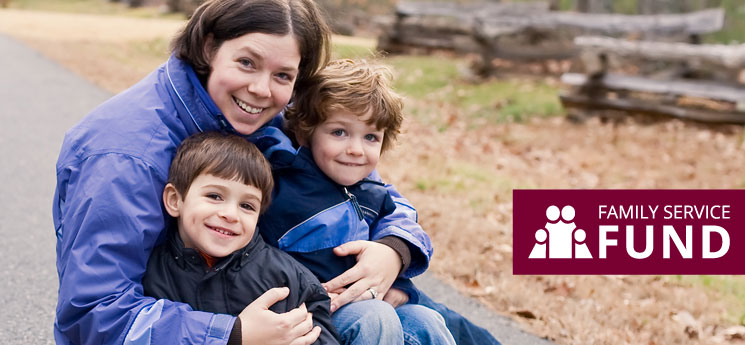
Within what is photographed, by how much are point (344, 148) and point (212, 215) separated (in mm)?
644

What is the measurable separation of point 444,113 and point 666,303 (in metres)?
6.69

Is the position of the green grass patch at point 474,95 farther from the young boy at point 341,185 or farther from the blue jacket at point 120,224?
the blue jacket at point 120,224

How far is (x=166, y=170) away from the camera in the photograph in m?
2.31

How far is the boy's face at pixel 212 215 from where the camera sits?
2.28m

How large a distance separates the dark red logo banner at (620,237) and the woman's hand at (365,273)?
2.35 meters

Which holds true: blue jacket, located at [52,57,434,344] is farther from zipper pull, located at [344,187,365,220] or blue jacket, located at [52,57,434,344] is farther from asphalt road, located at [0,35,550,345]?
asphalt road, located at [0,35,550,345]

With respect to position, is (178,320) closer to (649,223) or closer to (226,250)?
(226,250)

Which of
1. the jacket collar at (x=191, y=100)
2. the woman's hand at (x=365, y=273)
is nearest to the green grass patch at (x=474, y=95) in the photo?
the woman's hand at (x=365, y=273)

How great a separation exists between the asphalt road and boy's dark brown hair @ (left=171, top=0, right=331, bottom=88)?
172 cm

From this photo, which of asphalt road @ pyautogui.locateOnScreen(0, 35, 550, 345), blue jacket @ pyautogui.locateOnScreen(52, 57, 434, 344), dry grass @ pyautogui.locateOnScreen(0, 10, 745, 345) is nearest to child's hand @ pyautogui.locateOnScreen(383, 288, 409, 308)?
blue jacket @ pyautogui.locateOnScreen(52, 57, 434, 344)

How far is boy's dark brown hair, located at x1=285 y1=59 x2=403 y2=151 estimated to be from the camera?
2764 millimetres

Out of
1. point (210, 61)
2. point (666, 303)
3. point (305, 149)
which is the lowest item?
point (666, 303)

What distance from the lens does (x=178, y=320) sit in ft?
6.94

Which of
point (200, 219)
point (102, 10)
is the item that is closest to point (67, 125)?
point (200, 219)
